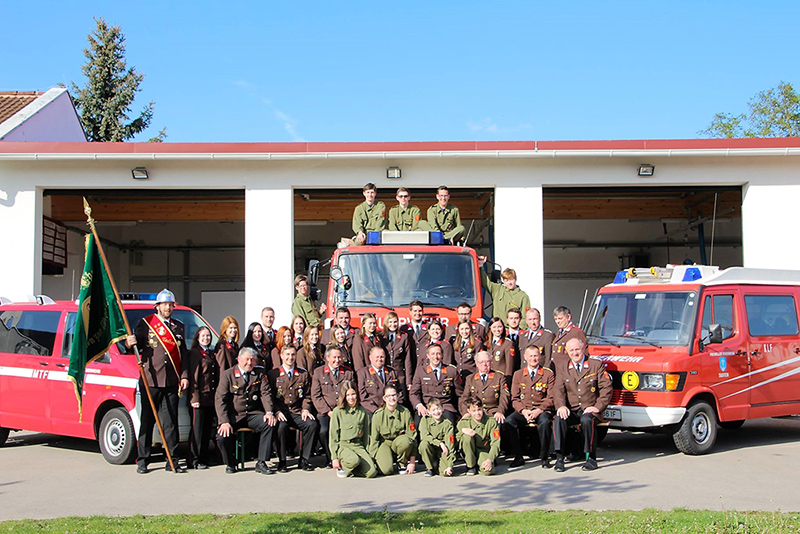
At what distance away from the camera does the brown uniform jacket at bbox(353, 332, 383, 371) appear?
346 inches

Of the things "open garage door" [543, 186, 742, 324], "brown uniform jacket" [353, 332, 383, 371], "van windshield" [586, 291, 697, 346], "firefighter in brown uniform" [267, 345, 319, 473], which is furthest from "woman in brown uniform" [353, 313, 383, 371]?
"open garage door" [543, 186, 742, 324]

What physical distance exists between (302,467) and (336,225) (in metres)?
14.8

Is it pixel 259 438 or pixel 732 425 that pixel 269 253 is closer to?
pixel 259 438

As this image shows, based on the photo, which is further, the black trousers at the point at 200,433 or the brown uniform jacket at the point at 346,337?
the brown uniform jacket at the point at 346,337

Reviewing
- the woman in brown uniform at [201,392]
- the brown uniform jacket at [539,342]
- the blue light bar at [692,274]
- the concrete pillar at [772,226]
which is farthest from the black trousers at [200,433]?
the concrete pillar at [772,226]

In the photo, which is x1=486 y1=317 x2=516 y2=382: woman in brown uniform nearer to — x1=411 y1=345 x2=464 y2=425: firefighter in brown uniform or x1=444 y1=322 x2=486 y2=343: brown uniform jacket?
x1=444 y1=322 x2=486 y2=343: brown uniform jacket

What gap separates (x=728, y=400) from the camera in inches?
354

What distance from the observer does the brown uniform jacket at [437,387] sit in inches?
336

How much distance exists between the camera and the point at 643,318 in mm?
9414

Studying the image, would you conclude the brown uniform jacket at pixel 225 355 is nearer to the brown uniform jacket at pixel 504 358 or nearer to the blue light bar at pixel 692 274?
the brown uniform jacket at pixel 504 358

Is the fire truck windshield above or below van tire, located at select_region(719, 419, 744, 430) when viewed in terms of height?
above

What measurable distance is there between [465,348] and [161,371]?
329 cm

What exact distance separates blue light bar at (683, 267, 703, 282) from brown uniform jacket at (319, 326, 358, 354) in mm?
3961

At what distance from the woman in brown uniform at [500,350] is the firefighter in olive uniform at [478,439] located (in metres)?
0.81
